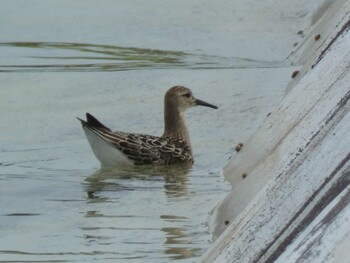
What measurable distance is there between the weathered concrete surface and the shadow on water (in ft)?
15.2

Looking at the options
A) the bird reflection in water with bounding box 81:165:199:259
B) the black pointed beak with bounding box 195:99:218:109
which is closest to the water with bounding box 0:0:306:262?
the bird reflection in water with bounding box 81:165:199:259

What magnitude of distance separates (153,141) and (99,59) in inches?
105

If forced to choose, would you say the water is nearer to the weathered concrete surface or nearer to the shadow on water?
the shadow on water

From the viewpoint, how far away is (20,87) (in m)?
13.2

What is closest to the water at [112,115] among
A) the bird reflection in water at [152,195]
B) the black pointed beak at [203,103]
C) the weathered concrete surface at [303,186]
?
the bird reflection in water at [152,195]

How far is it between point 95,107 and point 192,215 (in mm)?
3513

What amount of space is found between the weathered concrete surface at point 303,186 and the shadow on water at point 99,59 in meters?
4.62

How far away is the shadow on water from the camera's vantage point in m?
13.9

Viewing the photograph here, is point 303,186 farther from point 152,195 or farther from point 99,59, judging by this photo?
point 99,59

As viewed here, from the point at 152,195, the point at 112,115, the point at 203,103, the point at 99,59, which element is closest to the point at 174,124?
the point at 203,103

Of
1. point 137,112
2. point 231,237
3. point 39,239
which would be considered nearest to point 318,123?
point 231,237

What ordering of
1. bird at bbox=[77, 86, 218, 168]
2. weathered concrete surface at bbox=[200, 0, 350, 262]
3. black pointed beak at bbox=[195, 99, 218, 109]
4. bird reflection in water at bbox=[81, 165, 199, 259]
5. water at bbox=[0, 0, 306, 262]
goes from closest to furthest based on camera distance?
weathered concrete surface at bbox=[200, 0, 350, 262] < bird reflection in water at bbox=[81, 165, 199, 259] < water at bbox=[0, 0, 306, 262] < bird at bbox=[77, 86, 218, 168] < black pointed beak at bbox=[195, 99, 218, 109]

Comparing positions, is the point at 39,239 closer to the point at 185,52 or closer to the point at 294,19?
the point at 185,52

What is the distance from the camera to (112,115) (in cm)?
1239
